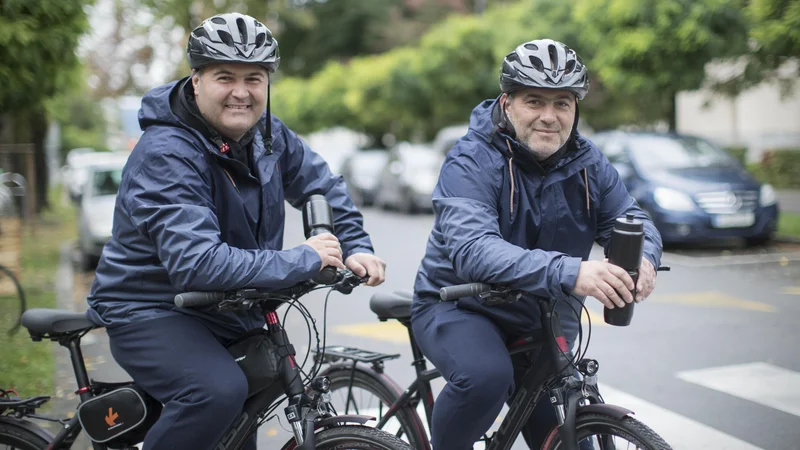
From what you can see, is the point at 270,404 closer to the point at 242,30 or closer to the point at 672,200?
the point at 242,30

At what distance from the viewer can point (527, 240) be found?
3275 millimetres

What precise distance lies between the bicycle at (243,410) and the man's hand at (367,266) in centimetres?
5

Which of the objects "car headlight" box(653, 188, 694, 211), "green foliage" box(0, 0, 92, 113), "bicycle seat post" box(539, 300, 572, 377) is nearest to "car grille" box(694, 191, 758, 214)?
"car headlight" box(653, 188, 694, 211)

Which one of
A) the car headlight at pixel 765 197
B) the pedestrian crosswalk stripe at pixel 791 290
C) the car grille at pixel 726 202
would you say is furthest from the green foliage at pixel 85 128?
the pedestrian crosswalk stripe at pixel 791 290

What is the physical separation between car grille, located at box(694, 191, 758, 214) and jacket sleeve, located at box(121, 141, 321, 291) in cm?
1051

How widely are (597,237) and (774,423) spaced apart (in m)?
2.57

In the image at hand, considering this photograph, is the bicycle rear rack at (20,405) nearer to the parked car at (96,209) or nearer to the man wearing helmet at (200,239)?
the man wearing helmet at (200,239)

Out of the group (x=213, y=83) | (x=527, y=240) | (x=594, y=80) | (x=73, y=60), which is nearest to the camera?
(x=213, y=83)

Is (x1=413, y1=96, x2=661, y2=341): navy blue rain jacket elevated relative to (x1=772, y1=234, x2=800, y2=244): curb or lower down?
elevated

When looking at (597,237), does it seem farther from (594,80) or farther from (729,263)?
(594,80)

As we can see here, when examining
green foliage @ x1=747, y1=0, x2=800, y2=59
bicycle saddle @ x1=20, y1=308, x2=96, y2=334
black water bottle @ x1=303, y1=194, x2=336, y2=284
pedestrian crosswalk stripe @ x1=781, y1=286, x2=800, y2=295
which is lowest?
pedestrian crosswalk stripe @ x1=781, y1=286, x2=800, y2=295

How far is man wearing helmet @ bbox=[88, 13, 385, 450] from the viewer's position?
9.33ft

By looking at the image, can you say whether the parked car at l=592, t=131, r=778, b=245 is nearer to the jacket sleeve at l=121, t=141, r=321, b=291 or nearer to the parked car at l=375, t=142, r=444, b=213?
the parked car at l=375, t=142, r=444, b=213

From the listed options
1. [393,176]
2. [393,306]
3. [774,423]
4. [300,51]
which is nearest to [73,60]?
[393,306]
